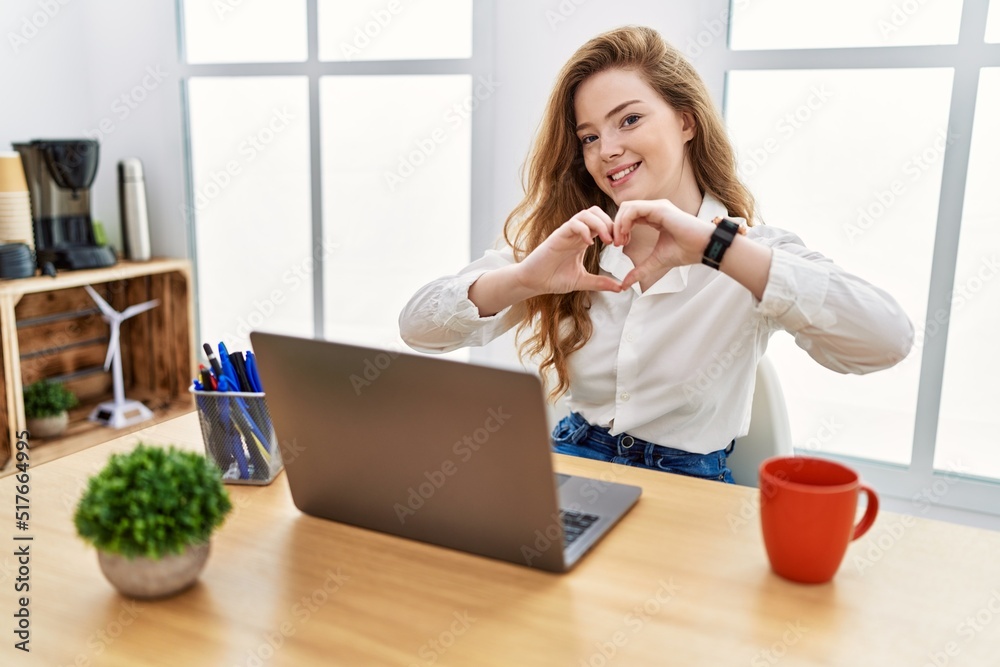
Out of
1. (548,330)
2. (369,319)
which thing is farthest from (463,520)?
(369,319)

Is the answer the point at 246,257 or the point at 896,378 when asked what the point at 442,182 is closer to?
the point at 246,257

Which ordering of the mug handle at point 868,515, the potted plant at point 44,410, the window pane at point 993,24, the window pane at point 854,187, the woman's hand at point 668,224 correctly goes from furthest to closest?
the potted plant at point 44,410
the window pane at point 854,187
the window pane at point 993,24
the woman's hand at point 668,224
the mug handle at point 868,515

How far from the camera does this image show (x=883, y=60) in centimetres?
196

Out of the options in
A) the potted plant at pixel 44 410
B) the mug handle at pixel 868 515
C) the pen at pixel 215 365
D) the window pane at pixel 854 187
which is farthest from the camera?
the potted plant at pixel 44 410

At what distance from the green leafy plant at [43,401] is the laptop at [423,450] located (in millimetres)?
2106

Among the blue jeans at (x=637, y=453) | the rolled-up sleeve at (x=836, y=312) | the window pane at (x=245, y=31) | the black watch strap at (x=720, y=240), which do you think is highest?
the window pane at (x=245, y=31)

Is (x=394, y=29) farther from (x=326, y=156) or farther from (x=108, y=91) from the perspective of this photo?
(x=108, y=91)

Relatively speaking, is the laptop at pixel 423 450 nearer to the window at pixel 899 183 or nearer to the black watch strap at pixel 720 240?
the black watch strap at pixel 720 240

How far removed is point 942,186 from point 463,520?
1572mm

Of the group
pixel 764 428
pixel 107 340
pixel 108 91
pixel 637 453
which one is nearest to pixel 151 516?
pixel 637 453

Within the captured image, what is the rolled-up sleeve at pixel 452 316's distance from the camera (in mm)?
1448

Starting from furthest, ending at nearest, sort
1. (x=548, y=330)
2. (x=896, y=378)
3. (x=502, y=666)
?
(x=896, y=378) → (x=548, y=330) → (x=502, y=666)

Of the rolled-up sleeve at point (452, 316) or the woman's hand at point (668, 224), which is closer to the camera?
the woman's hand at point (668, 224)

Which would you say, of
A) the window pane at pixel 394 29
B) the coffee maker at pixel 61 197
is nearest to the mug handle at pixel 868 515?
the window pane at pixel 394 29
